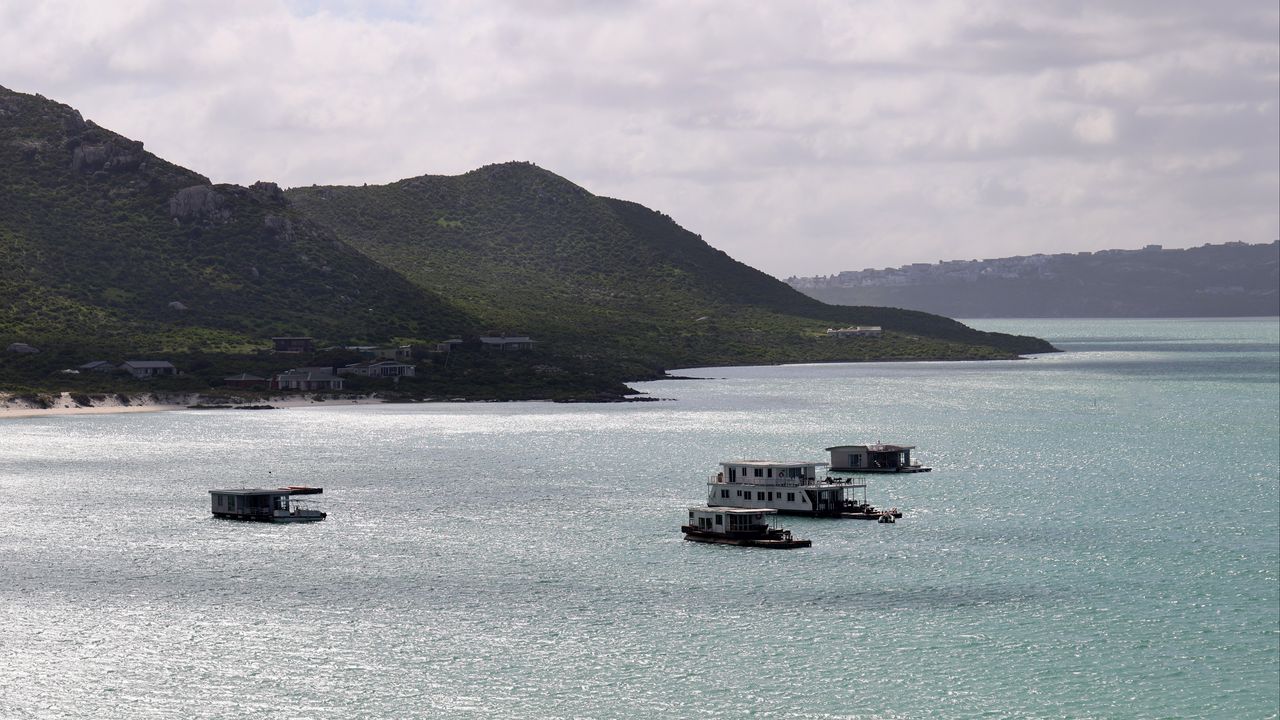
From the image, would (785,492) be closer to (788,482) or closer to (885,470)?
(788,482)

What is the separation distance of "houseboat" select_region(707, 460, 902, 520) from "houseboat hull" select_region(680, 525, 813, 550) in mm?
12186

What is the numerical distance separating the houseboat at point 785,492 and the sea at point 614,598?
458 centimetres

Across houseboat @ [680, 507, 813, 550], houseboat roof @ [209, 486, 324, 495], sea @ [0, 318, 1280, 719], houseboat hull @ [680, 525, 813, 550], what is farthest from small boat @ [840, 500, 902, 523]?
houseboat roof @ [209, 486, 324, 495]

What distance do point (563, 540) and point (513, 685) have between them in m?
35.3

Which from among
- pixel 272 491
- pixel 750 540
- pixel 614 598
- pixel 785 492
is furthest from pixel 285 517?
pixel 785 492

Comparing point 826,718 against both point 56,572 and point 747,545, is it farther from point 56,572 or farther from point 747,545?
point 56,572

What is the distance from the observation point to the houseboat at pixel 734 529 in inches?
3984

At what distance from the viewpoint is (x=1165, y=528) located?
4353 inches

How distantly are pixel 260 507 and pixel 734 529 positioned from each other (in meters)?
35.6

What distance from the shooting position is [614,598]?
83.9 meters

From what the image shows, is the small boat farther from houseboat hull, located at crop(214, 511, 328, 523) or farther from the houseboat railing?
houseboat hull, located at crop(214, 511, 328, 523)

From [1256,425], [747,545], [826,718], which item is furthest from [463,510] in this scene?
[1256,425]

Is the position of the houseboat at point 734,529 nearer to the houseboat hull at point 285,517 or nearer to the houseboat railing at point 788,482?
the houseboat railing at point 788,482

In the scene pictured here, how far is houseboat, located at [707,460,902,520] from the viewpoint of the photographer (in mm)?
115000
